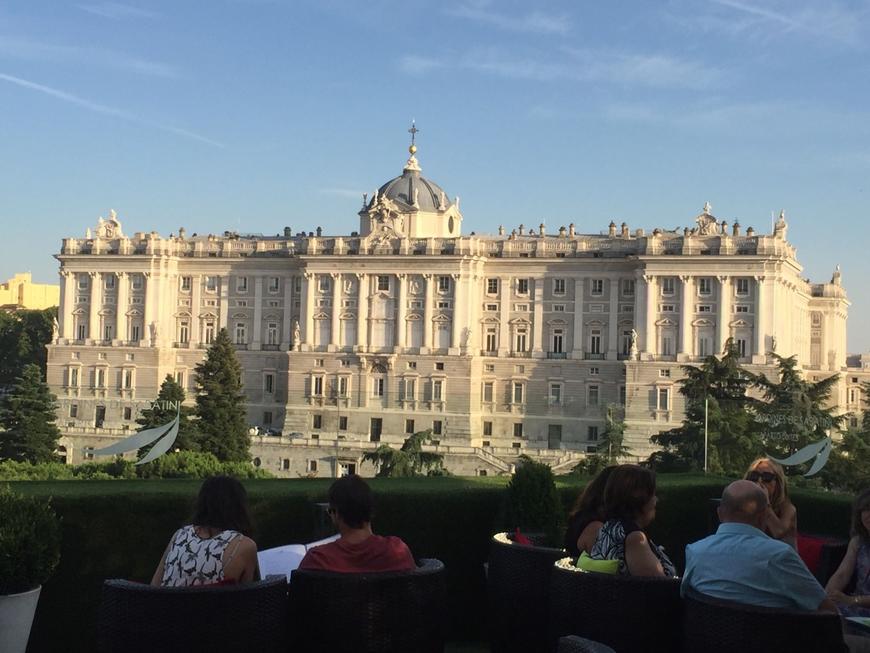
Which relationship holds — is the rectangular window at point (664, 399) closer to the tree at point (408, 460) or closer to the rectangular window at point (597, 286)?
the rectangular window at point (597, 286)

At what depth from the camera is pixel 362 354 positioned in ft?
202

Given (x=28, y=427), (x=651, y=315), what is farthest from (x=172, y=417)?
(x=651, y=315)

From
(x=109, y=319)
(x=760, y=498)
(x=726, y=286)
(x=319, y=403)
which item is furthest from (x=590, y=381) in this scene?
(x=760, y=498)

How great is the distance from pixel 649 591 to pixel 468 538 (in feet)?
14.7

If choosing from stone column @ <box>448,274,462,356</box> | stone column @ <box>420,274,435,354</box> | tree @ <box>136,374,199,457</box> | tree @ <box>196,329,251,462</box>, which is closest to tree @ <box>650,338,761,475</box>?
stone column @ <box>448,274,462,356</box>

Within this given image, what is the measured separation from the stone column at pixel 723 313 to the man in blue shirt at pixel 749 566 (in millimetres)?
50832

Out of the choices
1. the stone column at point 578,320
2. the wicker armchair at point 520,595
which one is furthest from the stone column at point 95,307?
the wicker armchair at point 520,595

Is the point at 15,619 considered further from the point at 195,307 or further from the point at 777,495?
the point at 195,307

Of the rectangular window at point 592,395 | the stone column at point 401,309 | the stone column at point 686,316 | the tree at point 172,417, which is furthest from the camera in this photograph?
the stone column at point 401,309

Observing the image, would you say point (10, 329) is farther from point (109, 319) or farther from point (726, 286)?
point (726, 286)

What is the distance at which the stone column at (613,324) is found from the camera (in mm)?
59312

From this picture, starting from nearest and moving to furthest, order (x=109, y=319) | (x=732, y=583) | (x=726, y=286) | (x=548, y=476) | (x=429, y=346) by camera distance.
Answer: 1. (x=732, y=583)
2. (x=548, y=476)
3. (x=726, y=286)
4. (x=429, y=346)
5. (x=109, y=319)

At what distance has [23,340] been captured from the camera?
280 ft

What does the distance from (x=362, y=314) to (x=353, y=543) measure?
54.9 m
